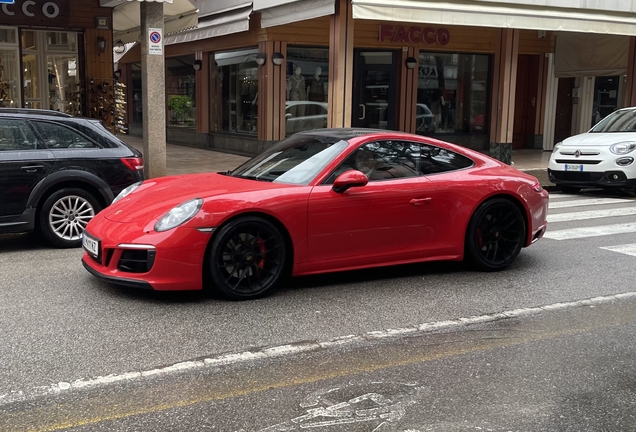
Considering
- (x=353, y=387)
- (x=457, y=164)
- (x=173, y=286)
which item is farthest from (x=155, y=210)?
(x=457, y=164)

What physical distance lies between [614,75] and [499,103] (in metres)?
6.24

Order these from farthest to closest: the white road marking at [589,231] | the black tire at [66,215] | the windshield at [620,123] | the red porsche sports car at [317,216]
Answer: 1. the windshield at [620,123]
2. the white road marking at [589,231]
3. the black tire at [66,215]
4. the red porsche sports car at [317,216]

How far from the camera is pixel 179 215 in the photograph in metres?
5.49

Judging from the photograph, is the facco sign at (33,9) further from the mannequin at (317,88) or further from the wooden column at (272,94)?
the mannequin at (317,88)

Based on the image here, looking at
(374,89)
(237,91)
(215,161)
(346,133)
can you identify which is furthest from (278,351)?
(237,91)

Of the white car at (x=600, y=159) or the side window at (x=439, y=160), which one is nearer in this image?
the side window at (x=439, y=160)

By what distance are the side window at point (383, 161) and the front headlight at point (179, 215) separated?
4.05 ft

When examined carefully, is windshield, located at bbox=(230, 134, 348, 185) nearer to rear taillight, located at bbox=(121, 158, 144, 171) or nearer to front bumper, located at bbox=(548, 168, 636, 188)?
rear taillight, located at bbox=(121, 158, 144, 171)

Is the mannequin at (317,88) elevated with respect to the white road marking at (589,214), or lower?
elevated

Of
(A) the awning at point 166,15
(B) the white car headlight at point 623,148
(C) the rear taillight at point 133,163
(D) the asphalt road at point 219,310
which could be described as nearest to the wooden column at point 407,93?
(A) the awning at point 166,15

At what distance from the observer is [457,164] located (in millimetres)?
6836

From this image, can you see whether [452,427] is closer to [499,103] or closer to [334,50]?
[334,50]

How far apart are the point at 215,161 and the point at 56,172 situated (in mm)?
9162

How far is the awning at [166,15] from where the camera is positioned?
15648mm
